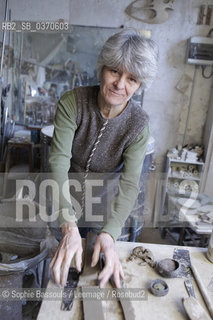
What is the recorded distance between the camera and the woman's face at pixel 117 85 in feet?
3.35

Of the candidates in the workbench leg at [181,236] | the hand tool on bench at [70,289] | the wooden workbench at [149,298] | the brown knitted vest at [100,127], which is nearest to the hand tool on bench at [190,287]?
the wooden workbench at [149,298]

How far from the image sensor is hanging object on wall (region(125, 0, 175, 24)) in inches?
121

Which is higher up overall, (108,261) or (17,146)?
(108,261)

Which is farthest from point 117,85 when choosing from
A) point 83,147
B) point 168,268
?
point 168,268

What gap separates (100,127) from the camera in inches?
47.3

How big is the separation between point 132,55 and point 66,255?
31.0 inches

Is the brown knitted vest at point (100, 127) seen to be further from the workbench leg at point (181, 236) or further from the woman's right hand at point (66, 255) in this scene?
the workbench leg at point (181, 236)

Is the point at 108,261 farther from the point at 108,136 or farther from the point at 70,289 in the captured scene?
the point at 108,136

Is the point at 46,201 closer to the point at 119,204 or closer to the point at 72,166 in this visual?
the point at 72,166

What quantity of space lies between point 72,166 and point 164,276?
69cm

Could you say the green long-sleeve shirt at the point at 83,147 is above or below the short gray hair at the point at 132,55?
below

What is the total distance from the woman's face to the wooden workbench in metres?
0.67

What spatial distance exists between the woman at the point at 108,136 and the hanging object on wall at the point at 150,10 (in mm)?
2486

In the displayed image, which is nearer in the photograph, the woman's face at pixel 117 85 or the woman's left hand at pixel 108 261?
the woman's left hand at pixel 108 261
